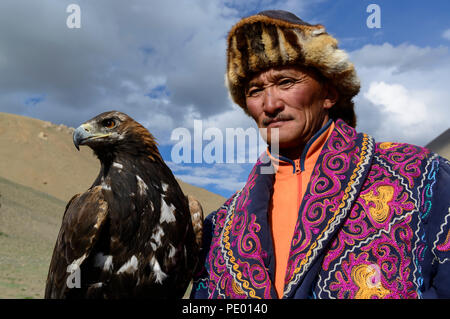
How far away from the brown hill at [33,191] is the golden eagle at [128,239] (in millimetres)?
11545

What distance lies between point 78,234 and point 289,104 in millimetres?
1958

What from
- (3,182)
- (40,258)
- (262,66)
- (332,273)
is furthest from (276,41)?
(3,182)

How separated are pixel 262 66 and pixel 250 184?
893 millimetres

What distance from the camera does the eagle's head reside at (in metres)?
3.45

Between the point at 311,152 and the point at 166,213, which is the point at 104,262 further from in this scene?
the point at 311,152

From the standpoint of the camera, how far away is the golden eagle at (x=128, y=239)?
2.97 metres

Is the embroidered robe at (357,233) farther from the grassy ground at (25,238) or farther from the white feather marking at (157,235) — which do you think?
the grassy ground at (25,238)

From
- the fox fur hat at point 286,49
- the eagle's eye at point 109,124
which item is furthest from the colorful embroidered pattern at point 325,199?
the eagle's eye at point 109,124

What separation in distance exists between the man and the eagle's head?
41.6 inches

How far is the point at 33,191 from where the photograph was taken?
39875mm

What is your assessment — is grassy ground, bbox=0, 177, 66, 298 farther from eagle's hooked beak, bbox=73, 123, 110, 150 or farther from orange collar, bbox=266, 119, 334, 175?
orange collar, bbox=266, 119, 334, 175

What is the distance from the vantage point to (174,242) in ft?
10.1

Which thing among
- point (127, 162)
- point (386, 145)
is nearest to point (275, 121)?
point (386, 145)

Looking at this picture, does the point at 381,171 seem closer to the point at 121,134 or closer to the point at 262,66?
the point at 262,66
